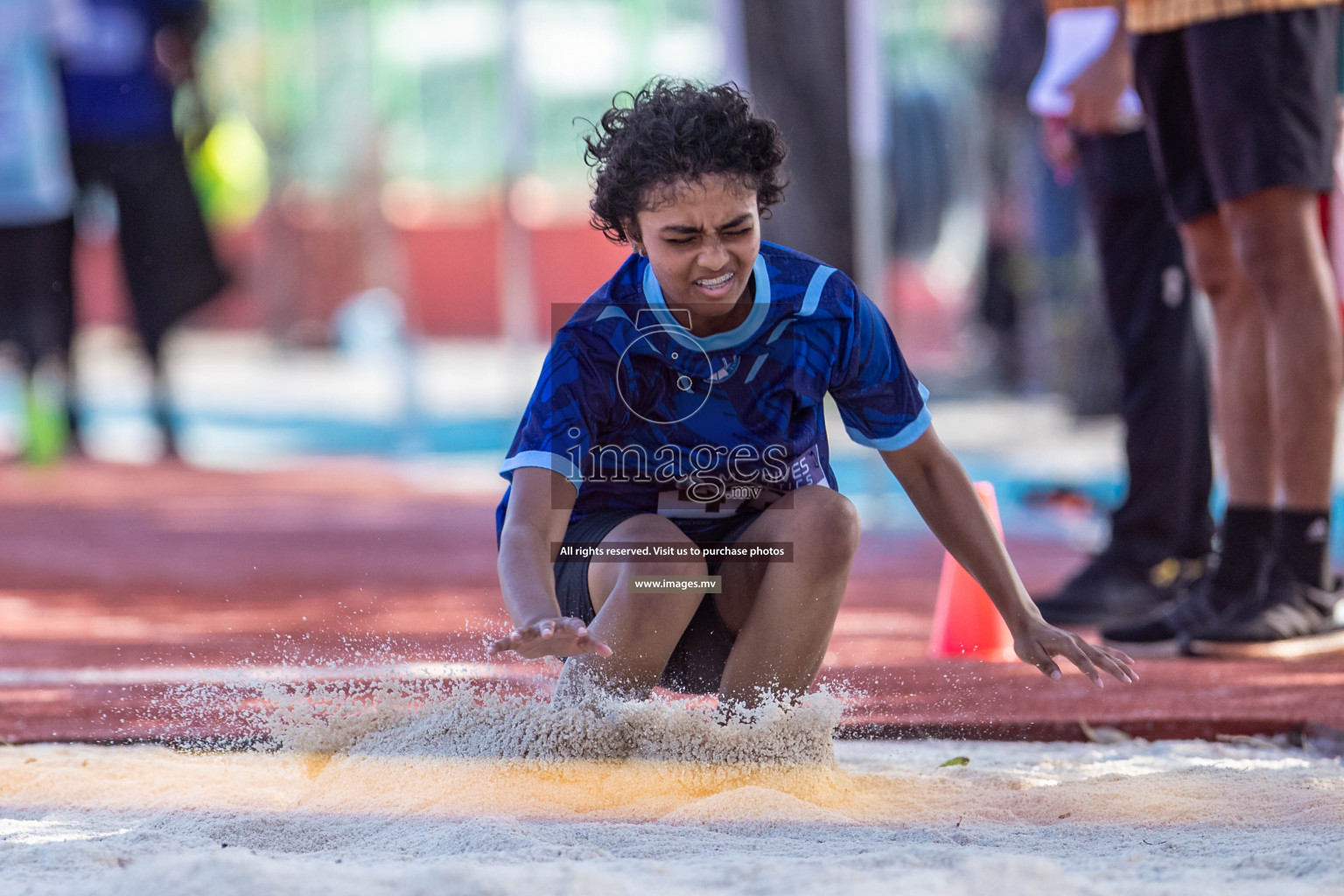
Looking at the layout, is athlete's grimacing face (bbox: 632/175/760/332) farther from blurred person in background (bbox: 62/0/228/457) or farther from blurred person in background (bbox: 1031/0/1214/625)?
blurred person in background (bbox: 62/0/228/457)

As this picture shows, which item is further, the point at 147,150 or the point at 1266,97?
the point at 147,150

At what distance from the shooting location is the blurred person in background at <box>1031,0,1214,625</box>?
3.72 m

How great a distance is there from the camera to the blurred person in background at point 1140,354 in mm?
3717

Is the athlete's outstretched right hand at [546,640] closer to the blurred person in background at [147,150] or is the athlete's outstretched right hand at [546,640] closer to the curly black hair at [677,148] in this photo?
the curly black hair at [677,148]

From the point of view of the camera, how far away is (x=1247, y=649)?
323 centimetres

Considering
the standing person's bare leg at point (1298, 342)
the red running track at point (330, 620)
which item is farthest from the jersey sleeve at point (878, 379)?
the standing person's bare leg at point (1298, 342)

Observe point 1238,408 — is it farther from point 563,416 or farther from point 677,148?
point 563,416

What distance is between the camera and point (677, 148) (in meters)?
2.37

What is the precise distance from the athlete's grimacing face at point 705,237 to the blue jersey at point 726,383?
3.0 inches

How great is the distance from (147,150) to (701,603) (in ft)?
20.0

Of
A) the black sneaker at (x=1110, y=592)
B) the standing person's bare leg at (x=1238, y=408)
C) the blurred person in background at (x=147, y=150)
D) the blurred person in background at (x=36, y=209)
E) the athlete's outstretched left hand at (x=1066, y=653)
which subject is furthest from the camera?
the blurred person in background at (x=147, y=150)

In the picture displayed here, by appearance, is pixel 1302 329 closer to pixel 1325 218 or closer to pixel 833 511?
pixel 1325 218

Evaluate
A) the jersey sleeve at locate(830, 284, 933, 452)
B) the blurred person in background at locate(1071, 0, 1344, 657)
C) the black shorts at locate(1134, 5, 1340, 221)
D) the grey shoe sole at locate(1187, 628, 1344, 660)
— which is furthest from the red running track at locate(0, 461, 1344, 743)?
the black shorts at locate(1134, 5, 1340, 221)

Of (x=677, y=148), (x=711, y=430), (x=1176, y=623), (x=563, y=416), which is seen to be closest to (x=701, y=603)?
(x=711, y=430)
